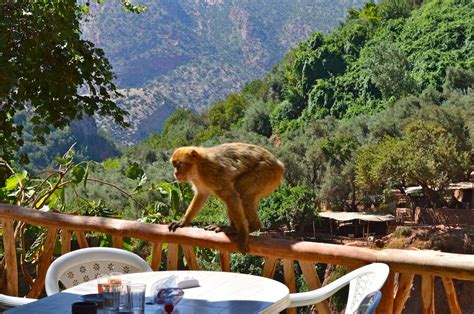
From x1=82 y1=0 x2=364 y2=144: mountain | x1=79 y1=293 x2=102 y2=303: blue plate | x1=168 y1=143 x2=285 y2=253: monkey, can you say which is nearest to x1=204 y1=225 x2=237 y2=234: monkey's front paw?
x1=168 y1=143 x2=285 y2=253: monkey

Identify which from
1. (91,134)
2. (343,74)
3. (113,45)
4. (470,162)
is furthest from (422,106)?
(113,45)

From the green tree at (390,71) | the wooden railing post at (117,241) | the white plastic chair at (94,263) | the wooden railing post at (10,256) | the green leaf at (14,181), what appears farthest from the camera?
the green tree at (390,71)

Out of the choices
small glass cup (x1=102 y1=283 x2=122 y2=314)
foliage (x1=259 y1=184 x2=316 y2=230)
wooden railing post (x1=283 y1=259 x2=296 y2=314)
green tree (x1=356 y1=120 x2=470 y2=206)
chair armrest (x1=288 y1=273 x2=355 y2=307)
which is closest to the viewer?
small glass cup (x1=102 y1=283 x2=122 y2=314)

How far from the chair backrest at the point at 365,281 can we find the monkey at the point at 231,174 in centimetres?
91

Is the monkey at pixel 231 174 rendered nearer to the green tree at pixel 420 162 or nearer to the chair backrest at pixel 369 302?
the chair backrest at pixel 369 302

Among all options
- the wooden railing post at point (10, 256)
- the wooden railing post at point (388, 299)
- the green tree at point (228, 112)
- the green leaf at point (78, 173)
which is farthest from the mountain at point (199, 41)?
the wooden railing post at point (388, 299)

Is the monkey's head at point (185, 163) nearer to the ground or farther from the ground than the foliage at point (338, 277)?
farther from the ground

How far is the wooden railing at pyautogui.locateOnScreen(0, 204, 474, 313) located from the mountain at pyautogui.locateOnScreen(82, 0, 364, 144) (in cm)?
7652

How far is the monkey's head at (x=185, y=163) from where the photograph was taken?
9.66ft

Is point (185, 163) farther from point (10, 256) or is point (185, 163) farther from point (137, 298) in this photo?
point (137, 298)

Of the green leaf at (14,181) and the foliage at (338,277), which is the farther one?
the foliage at (338,277)

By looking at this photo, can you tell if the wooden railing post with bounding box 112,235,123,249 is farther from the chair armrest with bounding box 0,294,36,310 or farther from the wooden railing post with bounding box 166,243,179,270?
the chair armrest with bounding box 0,294,36,310

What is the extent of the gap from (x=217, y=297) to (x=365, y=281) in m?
0.40

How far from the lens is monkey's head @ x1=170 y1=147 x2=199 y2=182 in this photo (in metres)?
2.95
